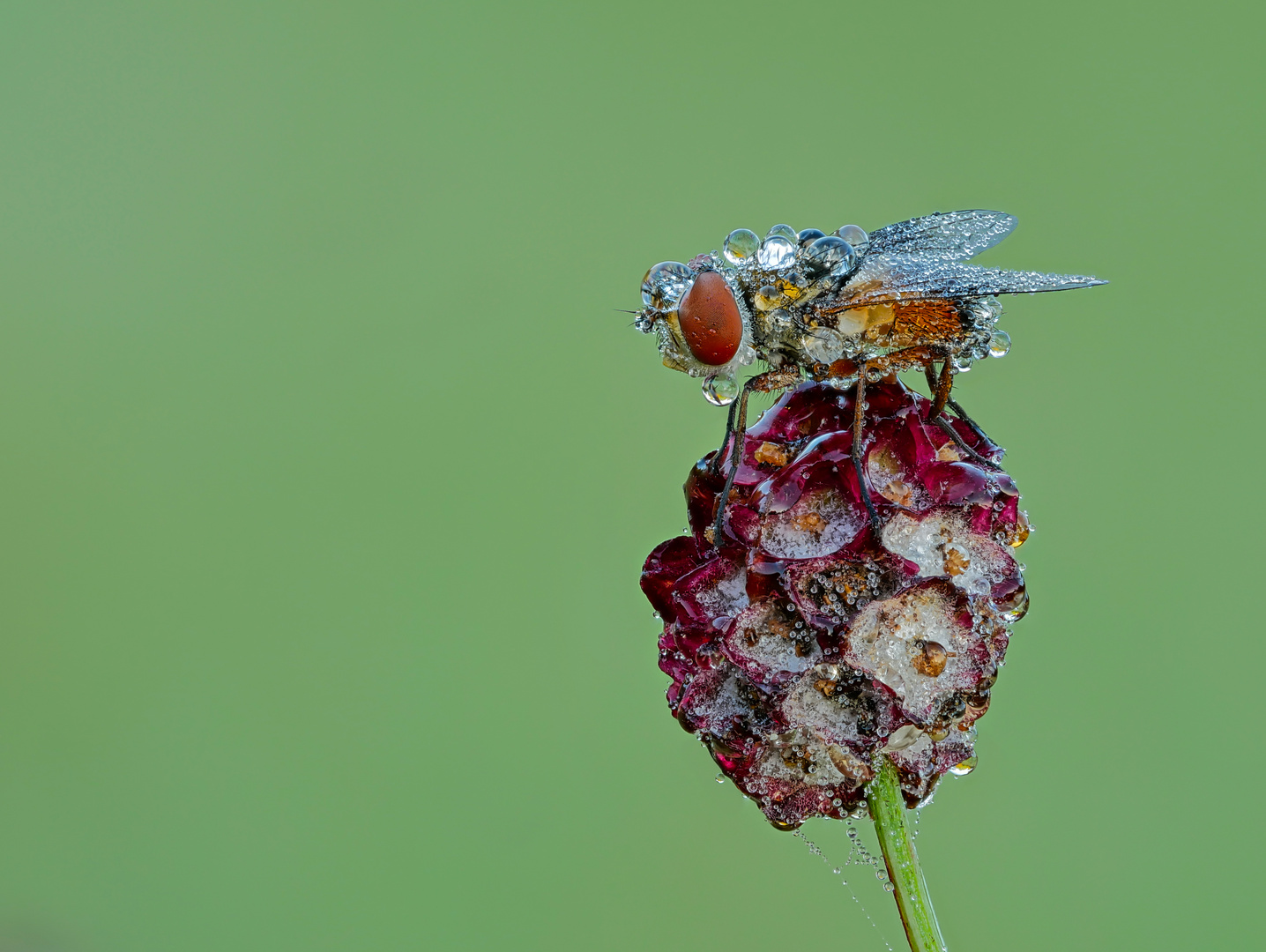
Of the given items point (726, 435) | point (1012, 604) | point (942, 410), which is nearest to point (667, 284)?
point (726, 435)

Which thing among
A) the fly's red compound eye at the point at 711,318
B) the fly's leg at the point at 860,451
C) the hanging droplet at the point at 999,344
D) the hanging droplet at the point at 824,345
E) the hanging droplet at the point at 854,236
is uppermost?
the hanging droplet at the point at 854,236

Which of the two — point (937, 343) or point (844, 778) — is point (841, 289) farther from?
point (844, 778)

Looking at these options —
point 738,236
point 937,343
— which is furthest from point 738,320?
point 937,343

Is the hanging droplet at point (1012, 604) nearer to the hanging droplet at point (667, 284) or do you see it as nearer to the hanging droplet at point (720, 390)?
the hanging droplet at point (720, 390)

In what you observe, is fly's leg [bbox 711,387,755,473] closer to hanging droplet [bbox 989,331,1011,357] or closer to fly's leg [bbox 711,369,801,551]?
fly's leg [bbox 711,369,801,551]

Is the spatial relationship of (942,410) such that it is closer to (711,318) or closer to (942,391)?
(942,391)

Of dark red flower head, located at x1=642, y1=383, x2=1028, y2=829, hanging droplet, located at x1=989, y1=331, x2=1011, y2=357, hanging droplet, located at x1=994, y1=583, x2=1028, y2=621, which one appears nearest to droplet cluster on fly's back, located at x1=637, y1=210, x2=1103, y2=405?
hanging droplet, located at x1=989, y1=331, x2=1011, y2=357

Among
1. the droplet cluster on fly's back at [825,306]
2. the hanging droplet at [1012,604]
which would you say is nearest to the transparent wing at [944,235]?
the droplet cluster on fly's back at [825,306]
